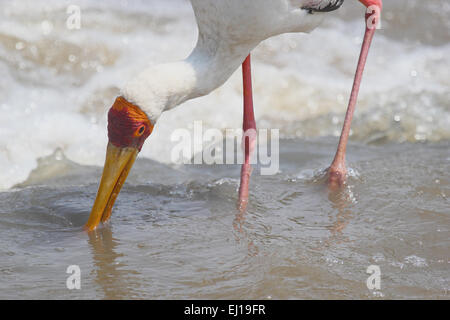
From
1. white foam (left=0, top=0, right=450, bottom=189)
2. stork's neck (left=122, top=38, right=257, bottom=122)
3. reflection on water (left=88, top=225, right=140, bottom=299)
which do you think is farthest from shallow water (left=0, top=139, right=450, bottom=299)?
white foam (left=0, top=0, right=450, bottom=189)

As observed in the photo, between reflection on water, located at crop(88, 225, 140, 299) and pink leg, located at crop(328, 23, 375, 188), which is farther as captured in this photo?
pink leg, located at crop(328, 23, 375, 188)

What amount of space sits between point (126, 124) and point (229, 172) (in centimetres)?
208

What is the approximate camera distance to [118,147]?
4711mm

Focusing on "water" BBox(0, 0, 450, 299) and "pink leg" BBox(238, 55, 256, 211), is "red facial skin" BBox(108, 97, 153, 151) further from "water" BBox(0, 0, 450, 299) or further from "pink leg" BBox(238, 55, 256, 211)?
"pink leg" BBox(238, 55, 256, 211)

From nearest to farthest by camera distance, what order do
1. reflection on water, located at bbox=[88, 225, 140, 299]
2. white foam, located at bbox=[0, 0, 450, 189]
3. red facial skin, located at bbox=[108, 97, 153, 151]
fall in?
reflection on water, located at bbox=[88, 225, 140, 299] < red facial skin, located at bbox=[108, 97, 153, 151] < white foam, located at bbox=[0, 0, 450, 189]

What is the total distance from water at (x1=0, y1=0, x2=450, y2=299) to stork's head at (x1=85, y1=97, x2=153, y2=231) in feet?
0.54

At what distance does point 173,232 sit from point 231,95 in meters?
4.57

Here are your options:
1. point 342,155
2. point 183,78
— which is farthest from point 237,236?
point 342,155

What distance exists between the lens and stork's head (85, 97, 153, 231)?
4574mm

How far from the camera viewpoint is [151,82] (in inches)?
182

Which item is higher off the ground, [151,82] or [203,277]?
[151,82]
